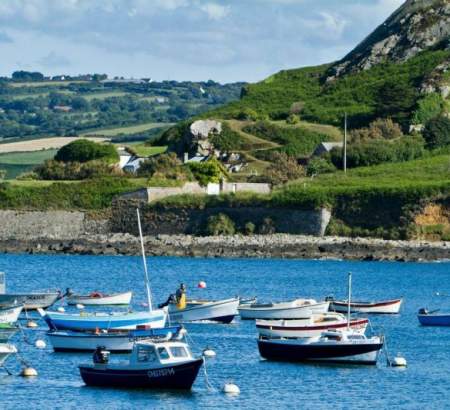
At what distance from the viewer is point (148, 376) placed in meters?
36.5

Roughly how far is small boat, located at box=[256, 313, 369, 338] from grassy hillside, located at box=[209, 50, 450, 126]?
208 feet

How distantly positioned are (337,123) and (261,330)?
67580 mm

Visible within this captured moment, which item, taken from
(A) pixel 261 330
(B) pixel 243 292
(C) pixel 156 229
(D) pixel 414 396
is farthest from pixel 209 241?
(D) pixel 414 396

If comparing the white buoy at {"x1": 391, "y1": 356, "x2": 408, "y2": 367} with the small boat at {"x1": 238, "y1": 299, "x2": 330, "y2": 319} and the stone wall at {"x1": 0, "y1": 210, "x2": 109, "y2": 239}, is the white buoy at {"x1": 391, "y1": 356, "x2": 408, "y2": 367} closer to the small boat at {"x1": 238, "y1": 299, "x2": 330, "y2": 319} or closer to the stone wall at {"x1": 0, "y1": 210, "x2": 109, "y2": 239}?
the small boat at {"x1": 238, "y1": 299, "x2": 330, "y2": 319}

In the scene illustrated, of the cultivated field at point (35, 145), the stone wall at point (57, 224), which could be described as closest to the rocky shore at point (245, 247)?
the stone wall at point (57, 224)

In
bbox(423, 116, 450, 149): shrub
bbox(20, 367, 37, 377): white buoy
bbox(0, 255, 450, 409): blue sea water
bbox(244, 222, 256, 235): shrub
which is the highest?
bbox(423, 116, 450, 149): shrub

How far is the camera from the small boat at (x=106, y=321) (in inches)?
1736

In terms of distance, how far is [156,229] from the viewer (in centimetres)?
9031

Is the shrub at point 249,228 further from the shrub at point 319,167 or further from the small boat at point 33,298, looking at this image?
the small boat at point 33,298

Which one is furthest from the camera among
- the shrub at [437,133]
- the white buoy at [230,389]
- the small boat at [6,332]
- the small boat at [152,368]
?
the shrub at [437,133]

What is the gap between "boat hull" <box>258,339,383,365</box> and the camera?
1618 inches

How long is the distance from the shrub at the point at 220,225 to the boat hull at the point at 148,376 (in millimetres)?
51166

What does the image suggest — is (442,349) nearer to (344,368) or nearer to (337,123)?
(344,368)

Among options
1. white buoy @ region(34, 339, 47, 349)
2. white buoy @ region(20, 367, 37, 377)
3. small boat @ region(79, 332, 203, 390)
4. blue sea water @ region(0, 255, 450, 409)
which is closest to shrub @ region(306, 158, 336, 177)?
blue sea water @ region(0, 255, 450, 409)
